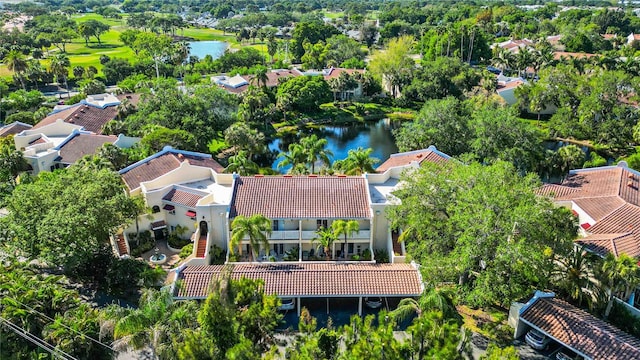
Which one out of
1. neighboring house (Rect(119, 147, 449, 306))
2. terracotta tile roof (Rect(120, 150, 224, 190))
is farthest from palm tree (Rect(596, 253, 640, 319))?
terracotta tile roof (Rect(120, 150, 224, 190))

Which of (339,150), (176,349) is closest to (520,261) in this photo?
(176,349)

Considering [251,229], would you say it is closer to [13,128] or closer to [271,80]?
[13,128]

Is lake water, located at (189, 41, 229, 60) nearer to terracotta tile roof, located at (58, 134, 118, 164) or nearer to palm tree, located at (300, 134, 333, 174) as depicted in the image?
terracotta tile roof, located at (58, 134, 118, 164)

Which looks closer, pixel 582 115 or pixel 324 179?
pixel 324 179

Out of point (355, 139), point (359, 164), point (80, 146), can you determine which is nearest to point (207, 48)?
point (355, 139)

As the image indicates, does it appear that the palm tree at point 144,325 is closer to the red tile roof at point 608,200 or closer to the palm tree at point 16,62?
the red tile roof at point 608,200

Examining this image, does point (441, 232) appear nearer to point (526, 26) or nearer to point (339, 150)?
point (339, 150)

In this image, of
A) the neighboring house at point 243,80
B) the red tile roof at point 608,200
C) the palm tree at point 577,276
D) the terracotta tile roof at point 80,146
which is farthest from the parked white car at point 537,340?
the neighboring house at point 243,80
